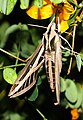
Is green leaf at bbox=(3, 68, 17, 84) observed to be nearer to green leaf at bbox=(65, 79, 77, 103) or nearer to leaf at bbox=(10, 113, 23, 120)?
green leaf at bbox=(65, 79, 77, 103)

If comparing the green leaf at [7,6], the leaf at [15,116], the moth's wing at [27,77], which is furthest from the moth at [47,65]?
the leaf at [15,116]

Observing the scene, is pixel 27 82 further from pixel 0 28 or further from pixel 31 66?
pixel 0 28

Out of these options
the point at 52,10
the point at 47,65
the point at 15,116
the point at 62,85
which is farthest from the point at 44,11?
the point at 15,116

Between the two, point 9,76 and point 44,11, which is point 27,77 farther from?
point 44,11

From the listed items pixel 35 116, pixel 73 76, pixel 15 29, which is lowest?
pixel 35 116

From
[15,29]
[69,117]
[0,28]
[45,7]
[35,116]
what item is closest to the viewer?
[45,7]

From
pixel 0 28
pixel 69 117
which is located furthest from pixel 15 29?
pixel 69 117
